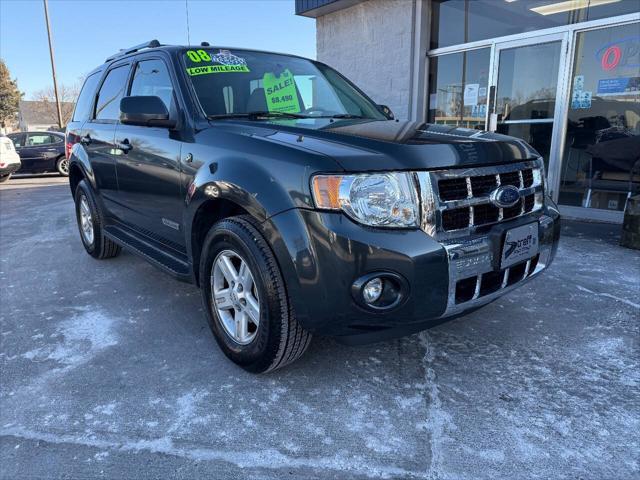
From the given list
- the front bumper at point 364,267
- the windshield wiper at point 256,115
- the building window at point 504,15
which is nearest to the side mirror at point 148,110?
the windshield wiper at point 256,115

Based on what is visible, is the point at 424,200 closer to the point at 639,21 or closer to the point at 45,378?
the point at 45,378

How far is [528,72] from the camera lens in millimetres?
6734

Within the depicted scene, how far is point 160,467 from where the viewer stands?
6.15 feet

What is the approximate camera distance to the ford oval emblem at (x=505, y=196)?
2264mm

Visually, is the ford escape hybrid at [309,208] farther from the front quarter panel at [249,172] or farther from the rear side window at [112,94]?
the rear side window at [112,94]

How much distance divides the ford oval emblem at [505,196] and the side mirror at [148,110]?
1.87m

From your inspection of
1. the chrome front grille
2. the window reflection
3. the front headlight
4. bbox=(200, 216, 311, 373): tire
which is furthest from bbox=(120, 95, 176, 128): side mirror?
the window reflection

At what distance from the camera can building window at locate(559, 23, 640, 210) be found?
19.0ft

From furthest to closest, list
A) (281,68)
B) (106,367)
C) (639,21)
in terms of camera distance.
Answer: (639,21) → (281,68) → (106,367)

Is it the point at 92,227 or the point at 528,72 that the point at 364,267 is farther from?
the point at 528,72

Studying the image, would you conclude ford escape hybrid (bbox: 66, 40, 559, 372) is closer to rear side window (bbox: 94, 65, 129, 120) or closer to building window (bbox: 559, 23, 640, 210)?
rear side window (bbox: 94, 65, 129, 120)

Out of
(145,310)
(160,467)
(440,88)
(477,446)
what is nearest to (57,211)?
(145,310)

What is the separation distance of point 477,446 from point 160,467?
4.20 feet

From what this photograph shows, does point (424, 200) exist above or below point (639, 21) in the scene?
below
